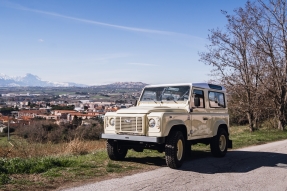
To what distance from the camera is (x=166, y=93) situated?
970 cm

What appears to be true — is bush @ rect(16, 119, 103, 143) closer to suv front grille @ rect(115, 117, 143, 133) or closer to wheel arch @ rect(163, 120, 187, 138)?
suv front grille @ rect(115, 117, 143, 133)

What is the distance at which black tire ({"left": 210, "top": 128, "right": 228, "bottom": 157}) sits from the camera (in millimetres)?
10102

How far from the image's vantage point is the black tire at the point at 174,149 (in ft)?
25.7

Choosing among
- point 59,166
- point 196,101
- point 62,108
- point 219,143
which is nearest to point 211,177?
point 196,101

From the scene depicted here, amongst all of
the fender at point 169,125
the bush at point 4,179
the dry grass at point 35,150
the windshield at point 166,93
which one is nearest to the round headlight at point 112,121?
the fender at point 169,125

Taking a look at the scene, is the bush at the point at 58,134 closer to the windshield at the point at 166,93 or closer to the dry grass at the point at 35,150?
the dry grass at the point at 35,150

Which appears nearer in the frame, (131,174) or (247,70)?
(131,174)

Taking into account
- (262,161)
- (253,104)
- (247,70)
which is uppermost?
(247,70)

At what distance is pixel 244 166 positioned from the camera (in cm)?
884

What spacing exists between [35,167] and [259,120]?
782 inches

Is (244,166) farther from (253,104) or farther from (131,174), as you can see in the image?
(253,104)

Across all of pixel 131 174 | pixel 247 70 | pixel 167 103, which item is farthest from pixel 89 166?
pixel 247 70

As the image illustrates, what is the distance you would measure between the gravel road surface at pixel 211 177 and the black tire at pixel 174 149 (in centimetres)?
18

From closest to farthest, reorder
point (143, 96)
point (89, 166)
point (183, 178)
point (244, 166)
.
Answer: point (183, 178) → point (89, 166) → point (244, 166) → point (143, 96)
